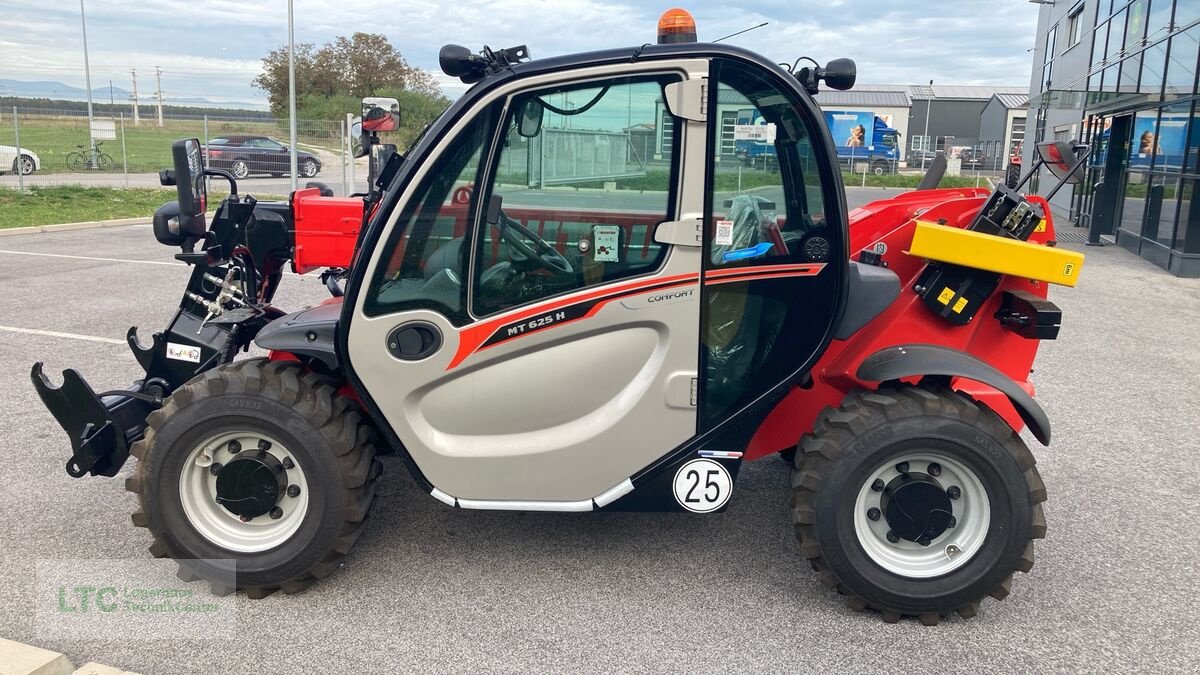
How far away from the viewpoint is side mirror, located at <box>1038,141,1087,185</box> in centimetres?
364

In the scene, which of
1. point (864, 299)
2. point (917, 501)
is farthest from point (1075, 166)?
point (917, 501)

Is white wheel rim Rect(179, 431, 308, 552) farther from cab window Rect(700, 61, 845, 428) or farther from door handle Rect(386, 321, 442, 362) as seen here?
cab window Rect(700, 61, 845, 428)

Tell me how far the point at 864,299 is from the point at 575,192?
1.23 meters

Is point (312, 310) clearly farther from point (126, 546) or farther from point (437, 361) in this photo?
point (126, 546)

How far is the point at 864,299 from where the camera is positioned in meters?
3.53

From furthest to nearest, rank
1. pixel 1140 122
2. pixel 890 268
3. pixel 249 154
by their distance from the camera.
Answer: pixel 249 154 < pixel 1140 122 < pixel 890 268

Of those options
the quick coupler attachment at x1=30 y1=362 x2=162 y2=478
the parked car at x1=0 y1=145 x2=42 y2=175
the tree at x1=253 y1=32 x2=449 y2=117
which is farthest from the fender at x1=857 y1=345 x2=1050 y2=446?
the tree at x1=253 y1=32 x2=449 y2=117

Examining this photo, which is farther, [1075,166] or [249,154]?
[249,154]

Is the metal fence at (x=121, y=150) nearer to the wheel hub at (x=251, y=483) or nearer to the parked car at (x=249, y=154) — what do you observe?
the parked car at (x=249, y=154)

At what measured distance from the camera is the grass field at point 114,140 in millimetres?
21703

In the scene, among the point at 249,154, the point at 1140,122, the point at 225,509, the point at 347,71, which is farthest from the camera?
the point at 347,71

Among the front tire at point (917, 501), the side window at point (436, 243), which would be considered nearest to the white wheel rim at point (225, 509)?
the side window at point (436, 243)

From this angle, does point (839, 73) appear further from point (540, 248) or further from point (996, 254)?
point (540, 248)

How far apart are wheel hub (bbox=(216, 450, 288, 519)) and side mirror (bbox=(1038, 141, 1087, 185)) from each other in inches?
133
